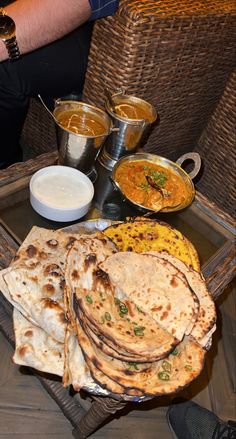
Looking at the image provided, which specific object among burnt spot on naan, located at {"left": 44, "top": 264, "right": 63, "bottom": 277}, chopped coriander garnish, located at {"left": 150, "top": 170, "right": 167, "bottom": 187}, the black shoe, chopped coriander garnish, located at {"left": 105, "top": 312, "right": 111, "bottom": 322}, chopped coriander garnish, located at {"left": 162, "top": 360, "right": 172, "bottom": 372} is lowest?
the black shoe

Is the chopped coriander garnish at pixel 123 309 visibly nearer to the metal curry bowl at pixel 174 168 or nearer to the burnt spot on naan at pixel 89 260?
the burnt spot on naan at pixel 89 260

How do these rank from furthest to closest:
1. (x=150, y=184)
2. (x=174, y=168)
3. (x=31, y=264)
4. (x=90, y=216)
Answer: (x=174, y=168) → (x=150, y=184) → (x=90, y=216) → (x=31, y=264)

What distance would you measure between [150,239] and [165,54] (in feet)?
3.44

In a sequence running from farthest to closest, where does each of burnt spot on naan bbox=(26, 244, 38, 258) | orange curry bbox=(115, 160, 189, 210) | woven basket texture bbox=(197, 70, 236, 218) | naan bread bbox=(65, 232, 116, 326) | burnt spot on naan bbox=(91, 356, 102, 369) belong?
1. woven basket texture bbox=(197, 70, 236, 218)
2. orange curry bbox=(115, 160, 189, 210)
3. burnt spot on naan bbox=(26, 244, 38, 258)
4. naan bread bbox=(65, 232, 116, 326)
5. burnt spot on naan bbox=(91, 356, 102, 369)

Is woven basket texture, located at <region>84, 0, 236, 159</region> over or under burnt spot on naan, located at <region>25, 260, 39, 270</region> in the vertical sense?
over

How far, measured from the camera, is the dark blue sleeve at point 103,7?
6.01 ft

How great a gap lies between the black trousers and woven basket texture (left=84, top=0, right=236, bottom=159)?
0.10 meters

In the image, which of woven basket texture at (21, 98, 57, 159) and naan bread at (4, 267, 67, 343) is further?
woven basket texture at (21, 98, 57, 159)

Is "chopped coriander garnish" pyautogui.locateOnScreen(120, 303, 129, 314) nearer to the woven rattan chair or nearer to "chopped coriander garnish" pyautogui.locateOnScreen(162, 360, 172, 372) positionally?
"chopped coriander garnish" pyautogui.locateOnScreen(162, 360, 172, 372)

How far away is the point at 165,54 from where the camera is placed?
2115mm

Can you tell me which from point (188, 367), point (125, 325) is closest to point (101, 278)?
point (125, 325)

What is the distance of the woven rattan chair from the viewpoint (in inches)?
76.1

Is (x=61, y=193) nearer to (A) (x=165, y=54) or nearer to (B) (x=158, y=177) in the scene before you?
(B) (x=158, y=177)

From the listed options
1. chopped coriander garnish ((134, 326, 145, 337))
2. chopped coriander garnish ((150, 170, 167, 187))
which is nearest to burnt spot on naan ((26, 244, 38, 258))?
chopped coriander garnish ((134, 326, 145, 337))
